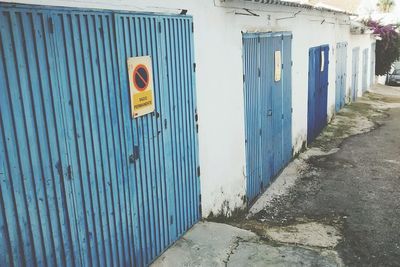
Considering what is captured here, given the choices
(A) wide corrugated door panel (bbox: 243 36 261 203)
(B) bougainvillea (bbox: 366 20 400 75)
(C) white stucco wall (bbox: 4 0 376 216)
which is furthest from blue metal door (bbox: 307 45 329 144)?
(B) bougainvillea (bbox: 366 20 400 75)

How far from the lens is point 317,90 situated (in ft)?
37.4

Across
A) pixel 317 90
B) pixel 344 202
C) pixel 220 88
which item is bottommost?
pixel 344 202

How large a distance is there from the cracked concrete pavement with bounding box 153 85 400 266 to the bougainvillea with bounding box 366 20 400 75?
52.7ft

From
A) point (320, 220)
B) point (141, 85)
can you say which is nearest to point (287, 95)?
point (320, 220)

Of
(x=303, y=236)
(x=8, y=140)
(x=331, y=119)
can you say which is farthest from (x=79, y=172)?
(x=331, y=119)

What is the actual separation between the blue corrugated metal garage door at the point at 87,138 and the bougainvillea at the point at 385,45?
23.0 m

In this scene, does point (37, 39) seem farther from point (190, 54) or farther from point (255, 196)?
point (255, 196)

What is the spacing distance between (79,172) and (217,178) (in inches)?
109

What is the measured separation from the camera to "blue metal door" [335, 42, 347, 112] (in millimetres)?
14320

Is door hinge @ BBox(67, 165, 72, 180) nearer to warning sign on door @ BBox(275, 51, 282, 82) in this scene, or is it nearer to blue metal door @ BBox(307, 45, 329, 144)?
warning sign on door @ BBox(275, 51, 282, 82)

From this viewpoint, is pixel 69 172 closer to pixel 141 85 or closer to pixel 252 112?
pixel 141 85

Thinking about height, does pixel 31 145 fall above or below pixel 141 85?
below

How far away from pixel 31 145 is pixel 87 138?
0.56m

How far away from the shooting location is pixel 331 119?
556 inches
